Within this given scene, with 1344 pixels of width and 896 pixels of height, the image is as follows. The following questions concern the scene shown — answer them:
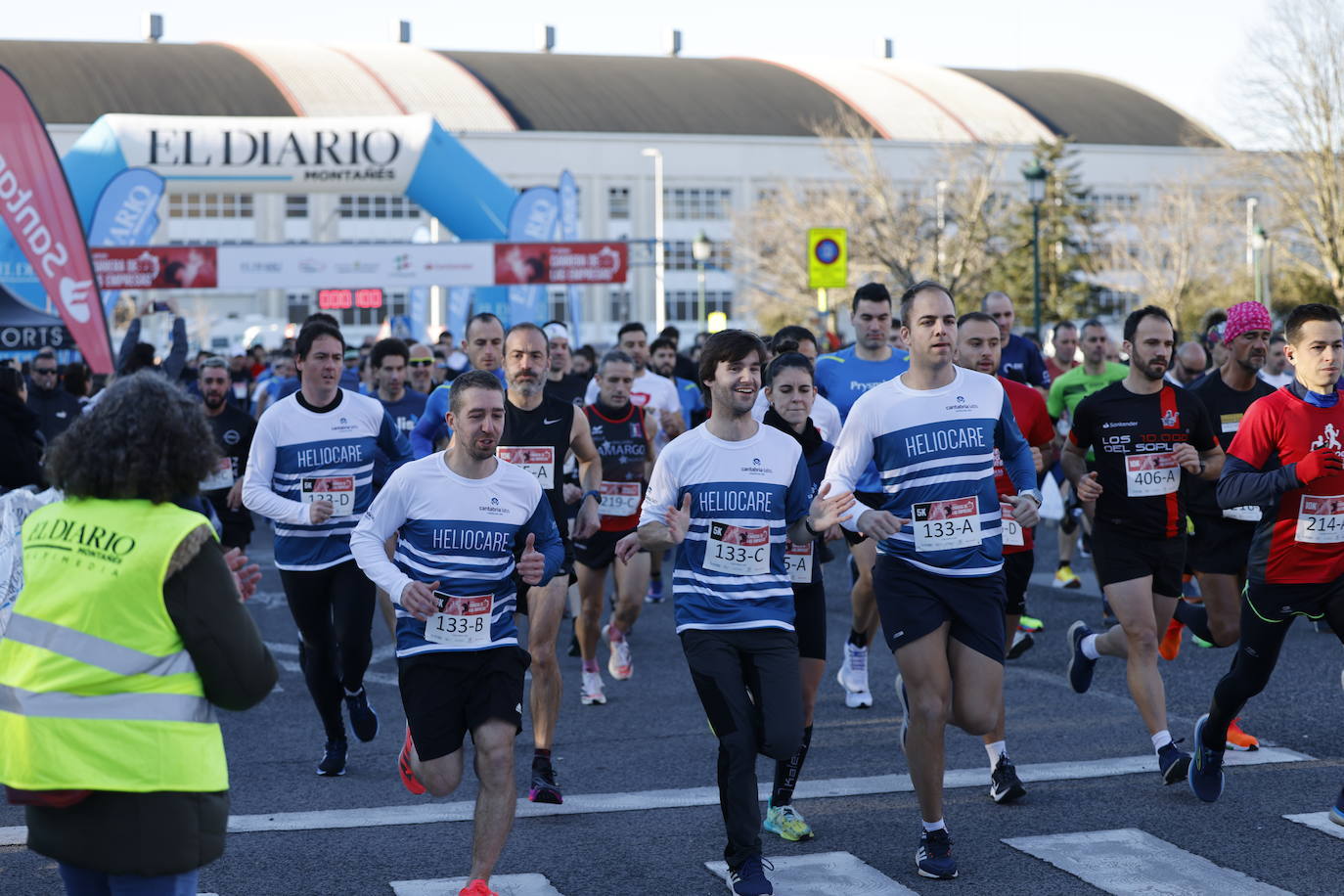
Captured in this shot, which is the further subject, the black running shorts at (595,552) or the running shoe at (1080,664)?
the black running shorts at (595,552)

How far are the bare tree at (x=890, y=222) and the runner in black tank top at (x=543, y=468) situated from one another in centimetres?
4160

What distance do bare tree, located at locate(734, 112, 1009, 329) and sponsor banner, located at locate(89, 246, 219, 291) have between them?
2745cm

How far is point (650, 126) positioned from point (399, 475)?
66.1 m

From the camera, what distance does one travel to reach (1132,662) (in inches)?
265

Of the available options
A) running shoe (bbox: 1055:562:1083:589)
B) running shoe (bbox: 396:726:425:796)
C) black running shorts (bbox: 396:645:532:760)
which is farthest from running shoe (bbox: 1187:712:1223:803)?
running shoe (bbox: 1055:562:1083:589)

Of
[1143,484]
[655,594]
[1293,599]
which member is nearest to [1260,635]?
[1293,599]

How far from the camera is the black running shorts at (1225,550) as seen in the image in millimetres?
8266

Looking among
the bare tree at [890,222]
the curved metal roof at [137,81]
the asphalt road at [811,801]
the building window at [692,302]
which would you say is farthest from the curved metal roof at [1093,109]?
the asphalt road at [811,801]

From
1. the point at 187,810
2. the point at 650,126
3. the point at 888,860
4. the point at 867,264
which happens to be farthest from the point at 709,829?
→ the point at 650,126

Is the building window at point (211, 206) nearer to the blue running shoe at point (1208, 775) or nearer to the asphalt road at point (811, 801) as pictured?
the asphalt road at point (811, 801)

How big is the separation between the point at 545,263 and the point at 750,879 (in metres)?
21.2

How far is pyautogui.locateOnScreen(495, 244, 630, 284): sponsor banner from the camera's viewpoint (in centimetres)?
2567

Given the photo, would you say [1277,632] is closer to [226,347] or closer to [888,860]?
[888,860]

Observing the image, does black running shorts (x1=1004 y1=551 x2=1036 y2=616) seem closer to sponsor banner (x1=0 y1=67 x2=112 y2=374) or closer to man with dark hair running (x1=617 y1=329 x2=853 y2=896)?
man with dark hair running (x1=617 y1=329 x2=853 y2=896)
